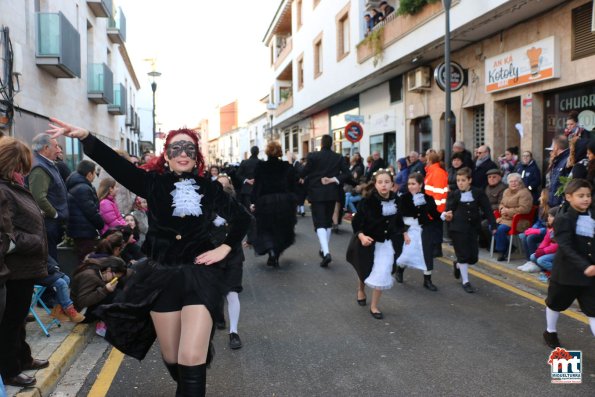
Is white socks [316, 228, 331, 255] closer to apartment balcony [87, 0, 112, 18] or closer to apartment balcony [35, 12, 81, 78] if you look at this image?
apartment balcony [35, 12, 81, 78]

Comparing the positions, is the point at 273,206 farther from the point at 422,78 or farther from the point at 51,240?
the point at 422,78

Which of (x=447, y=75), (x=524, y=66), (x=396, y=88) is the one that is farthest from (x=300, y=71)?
(x=447, y=75)

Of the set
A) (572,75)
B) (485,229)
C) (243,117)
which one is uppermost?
(243,117)

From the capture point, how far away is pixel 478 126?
1413 centimetres

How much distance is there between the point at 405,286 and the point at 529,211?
2797 millimetres

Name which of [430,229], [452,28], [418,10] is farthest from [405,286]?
[418,10]

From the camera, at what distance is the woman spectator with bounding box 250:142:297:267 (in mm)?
8547

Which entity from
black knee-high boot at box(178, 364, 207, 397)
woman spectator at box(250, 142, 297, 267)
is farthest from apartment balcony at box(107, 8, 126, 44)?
black knee-high boot at box(178, 364, 207, 397)

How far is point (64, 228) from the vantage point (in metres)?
6.45

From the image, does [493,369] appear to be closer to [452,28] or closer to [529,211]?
[529,211]

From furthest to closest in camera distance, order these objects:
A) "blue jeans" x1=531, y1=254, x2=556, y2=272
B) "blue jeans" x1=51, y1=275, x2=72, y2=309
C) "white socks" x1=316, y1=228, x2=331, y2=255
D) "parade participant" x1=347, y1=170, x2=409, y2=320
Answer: "white socks" x1=316, y1=228, x2=331, y2=255 < "blue jeans" x1=531, y1=254, x2=556, y2=272 < "parade participant" x1=347, y1=170, x2=409, y2=320 < "blue jeans" x1=51, y1=275, x2=72, y2=309

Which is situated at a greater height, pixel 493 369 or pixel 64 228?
pixel 64 228

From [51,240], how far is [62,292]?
Answer: 2.96 feet

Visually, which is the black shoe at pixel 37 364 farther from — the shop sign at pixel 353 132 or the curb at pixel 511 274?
the shop sign at pixel 353 132
